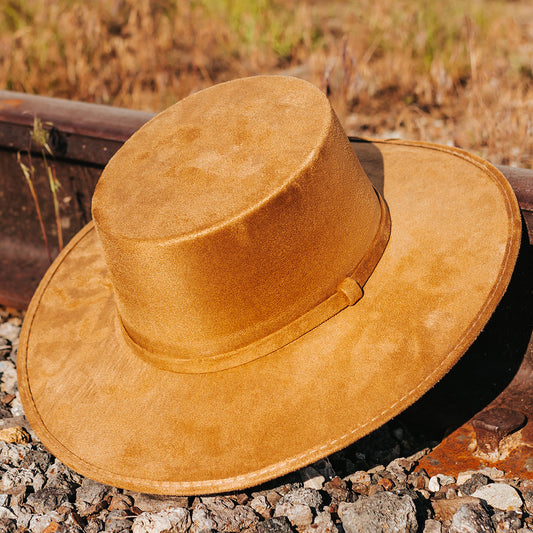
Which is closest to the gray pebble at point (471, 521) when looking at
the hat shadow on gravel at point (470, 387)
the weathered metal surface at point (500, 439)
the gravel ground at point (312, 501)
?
the gravel ground at point (312, 501)

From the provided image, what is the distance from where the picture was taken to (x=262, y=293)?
73.0 inches

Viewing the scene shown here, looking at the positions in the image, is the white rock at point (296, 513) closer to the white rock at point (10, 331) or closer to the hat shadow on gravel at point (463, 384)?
the hat shadow on gravel at point (463, 384)

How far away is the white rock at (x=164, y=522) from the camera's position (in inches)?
79.7

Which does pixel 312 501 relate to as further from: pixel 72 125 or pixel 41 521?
pixel 72 125

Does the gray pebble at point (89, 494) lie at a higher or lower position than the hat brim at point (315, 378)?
lower

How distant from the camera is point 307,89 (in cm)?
206

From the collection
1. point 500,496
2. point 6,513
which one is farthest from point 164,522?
point 500,496

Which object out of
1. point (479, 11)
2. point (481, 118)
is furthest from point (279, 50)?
point (481, 118)

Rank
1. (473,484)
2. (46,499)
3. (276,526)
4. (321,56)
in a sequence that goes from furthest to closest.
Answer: (321,56)
(46,499)
(473,484)
(276,526)

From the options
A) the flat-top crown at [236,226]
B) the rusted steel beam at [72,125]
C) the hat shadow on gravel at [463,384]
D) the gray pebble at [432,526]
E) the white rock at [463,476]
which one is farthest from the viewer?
the rusted steel beam at [72,125]

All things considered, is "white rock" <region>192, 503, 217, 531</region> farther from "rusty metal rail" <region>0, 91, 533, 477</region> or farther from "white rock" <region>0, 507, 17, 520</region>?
"rusty metal rail" <region>0, 91, 533, 477</region>

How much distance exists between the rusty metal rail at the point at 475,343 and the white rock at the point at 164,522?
2.55 feet

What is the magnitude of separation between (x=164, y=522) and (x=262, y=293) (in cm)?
75

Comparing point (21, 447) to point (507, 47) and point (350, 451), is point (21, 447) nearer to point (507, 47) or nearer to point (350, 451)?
point (350, 451)
